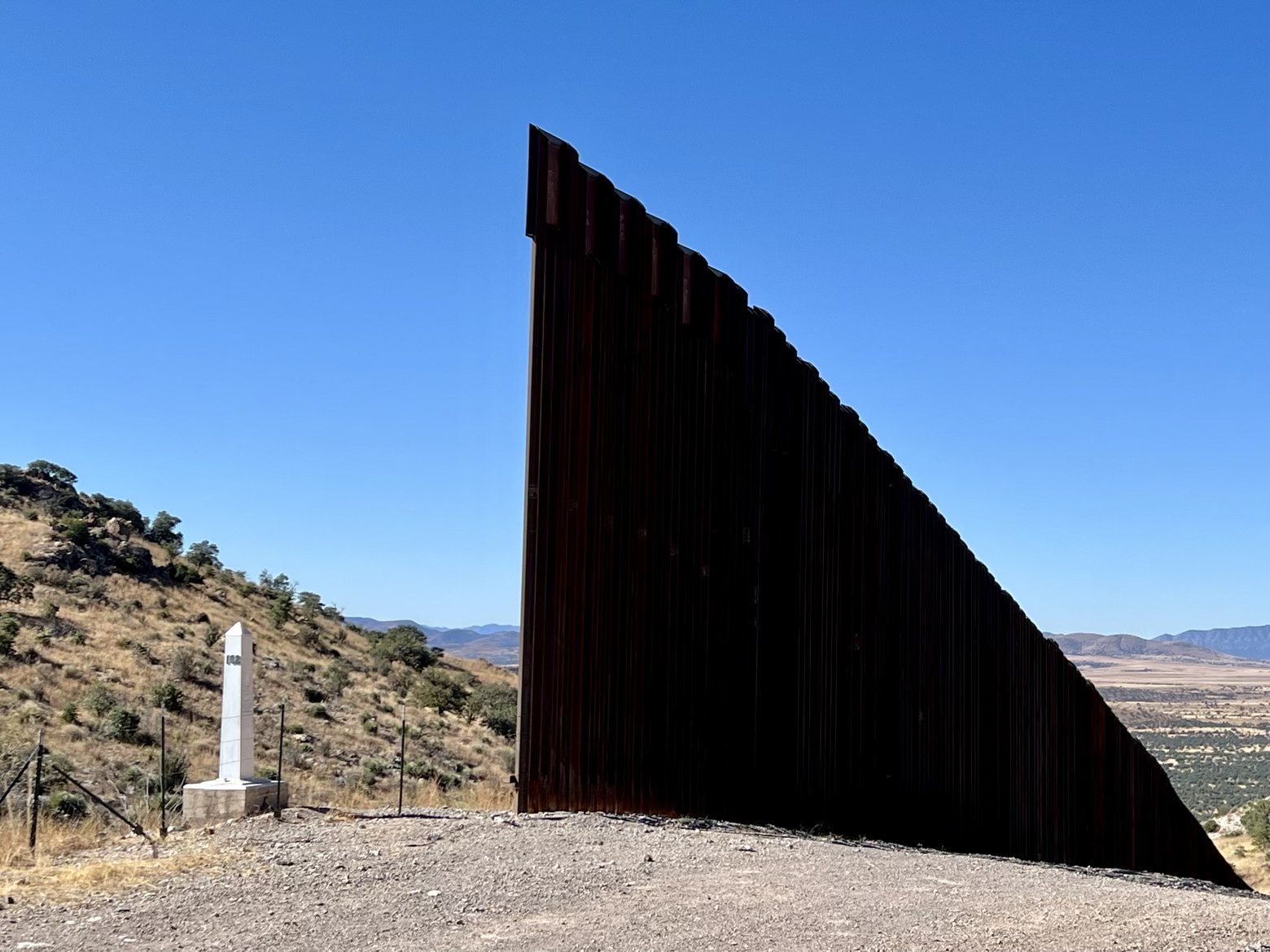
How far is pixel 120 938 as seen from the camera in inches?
295

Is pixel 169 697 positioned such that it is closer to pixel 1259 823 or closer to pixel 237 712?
pixel 237 712

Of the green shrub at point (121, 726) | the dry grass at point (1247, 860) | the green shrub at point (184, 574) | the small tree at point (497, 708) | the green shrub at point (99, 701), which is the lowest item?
the dry grass at point (1247, 860)

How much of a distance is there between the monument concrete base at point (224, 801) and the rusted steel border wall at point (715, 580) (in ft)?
7.89

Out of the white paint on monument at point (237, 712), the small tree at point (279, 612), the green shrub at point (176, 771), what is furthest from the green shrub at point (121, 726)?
the small tree at point (279, 612)

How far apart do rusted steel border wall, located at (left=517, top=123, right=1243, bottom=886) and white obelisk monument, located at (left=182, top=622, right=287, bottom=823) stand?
2437 millimetres

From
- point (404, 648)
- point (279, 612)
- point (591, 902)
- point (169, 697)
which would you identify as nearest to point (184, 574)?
point (279, 612)

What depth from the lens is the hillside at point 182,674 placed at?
23.3 m

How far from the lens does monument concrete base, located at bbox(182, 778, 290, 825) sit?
37.5 ft

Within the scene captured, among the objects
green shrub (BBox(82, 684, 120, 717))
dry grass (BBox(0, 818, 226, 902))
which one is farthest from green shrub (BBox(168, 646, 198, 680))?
dry grass (BBox(0, 818, 226, 902))

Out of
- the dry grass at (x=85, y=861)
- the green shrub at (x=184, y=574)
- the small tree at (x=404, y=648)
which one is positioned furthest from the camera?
the small tree at (x=404, y=648)

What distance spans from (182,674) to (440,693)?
8.01 metres

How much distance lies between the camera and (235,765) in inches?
461

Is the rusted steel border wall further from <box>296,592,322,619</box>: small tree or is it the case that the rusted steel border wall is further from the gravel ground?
<box>296,592,322,619</box>: small tree

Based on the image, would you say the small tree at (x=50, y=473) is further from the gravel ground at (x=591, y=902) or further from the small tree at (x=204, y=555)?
the gravel ground at (x=591, y=902)
